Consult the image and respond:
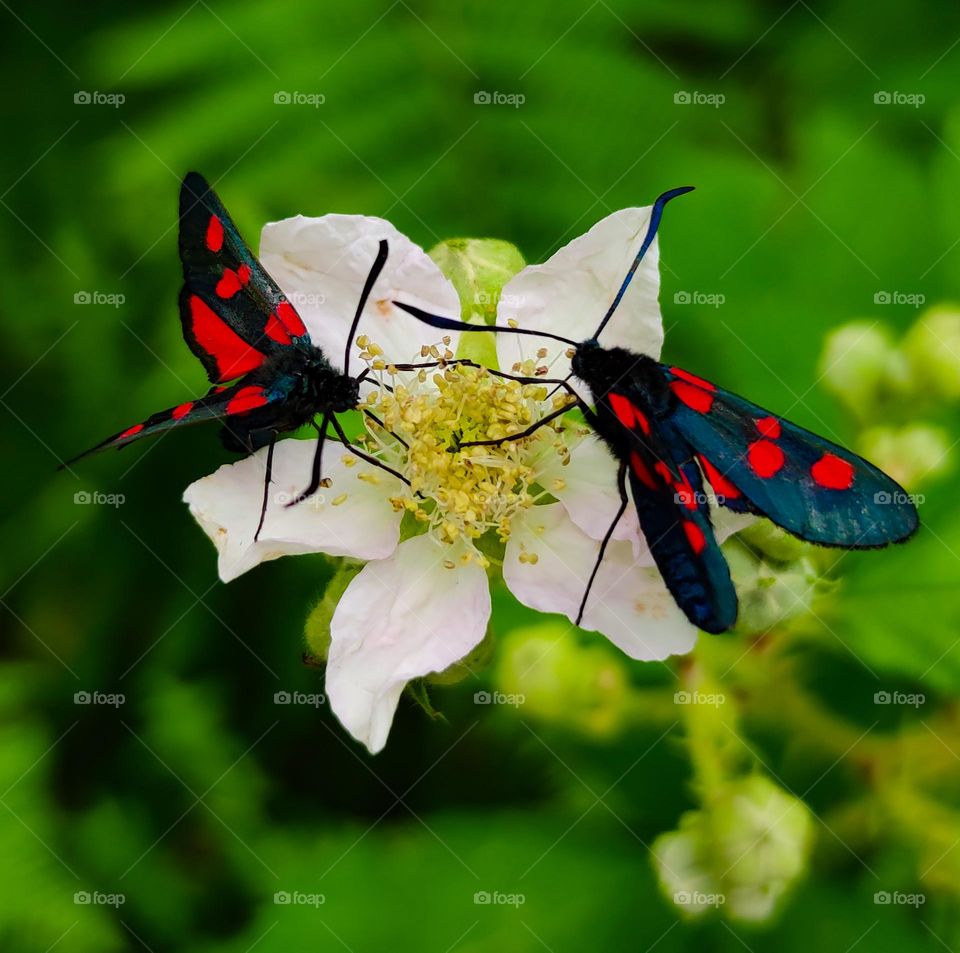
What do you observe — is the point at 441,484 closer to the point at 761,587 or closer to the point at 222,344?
the point at 222,344

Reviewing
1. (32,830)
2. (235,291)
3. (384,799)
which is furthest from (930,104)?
(32,830)

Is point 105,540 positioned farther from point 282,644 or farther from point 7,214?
point 7,214

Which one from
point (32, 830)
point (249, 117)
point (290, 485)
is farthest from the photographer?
point (249, 117)

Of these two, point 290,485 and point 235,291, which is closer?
point 235,291

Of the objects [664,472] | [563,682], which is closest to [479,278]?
[664,472]

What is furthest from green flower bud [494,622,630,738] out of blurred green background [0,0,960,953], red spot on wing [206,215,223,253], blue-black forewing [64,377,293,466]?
red spot on wing [206,215,223,253]

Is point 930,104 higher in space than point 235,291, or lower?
lower

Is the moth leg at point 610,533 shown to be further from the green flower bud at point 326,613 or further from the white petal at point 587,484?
the green flower bud at point 326,613
